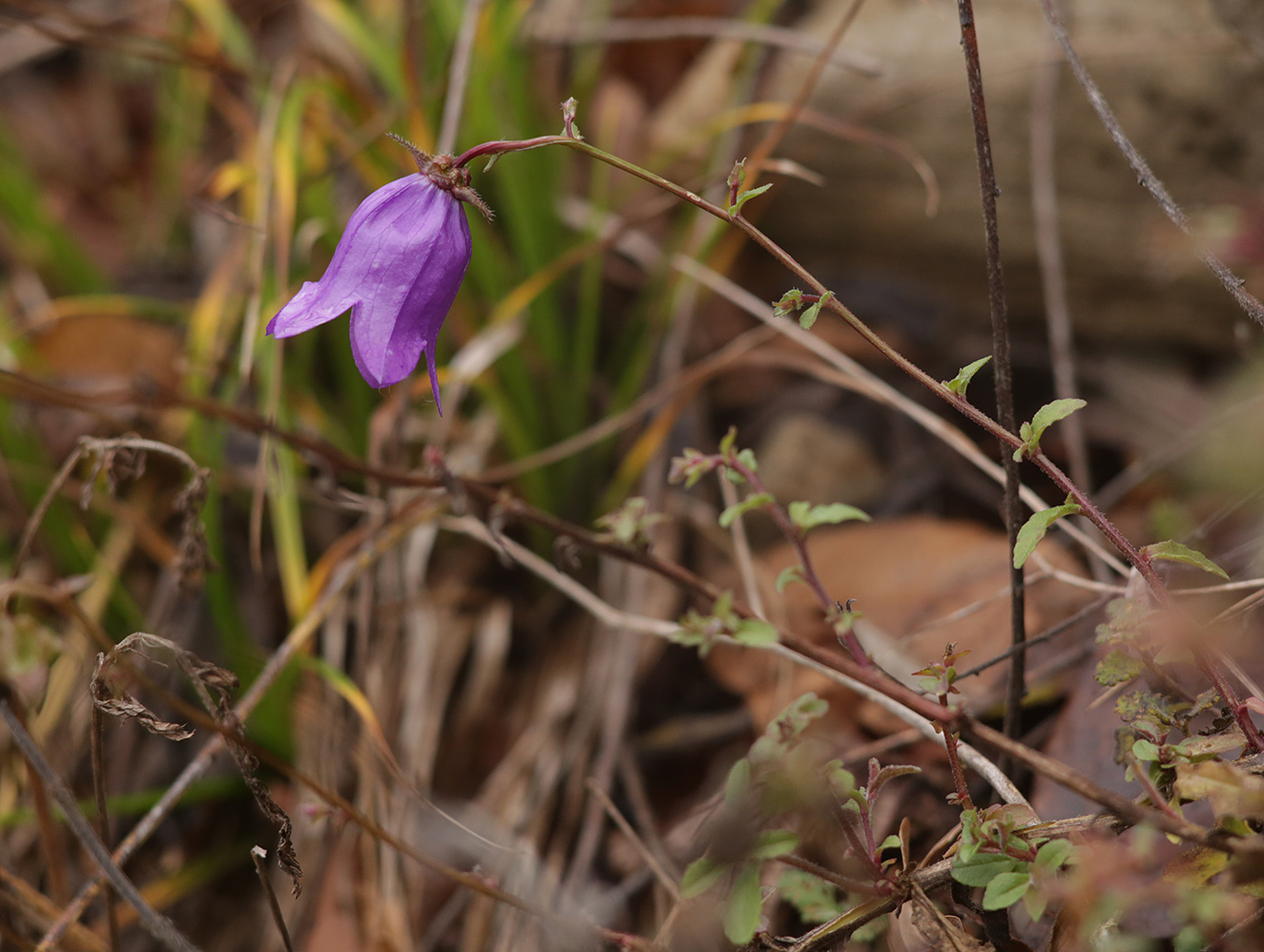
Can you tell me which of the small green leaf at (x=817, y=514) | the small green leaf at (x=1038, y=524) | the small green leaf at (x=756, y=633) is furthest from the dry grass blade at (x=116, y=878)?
the small green leaf at (x=1038, y=524)

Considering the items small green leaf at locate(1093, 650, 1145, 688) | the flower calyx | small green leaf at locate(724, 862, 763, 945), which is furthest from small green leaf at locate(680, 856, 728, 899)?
the flower calyx

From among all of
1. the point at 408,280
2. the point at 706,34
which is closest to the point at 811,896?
the point at 408,280

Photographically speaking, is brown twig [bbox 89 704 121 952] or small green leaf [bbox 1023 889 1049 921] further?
brown twig [bbox 89 704 121 952]

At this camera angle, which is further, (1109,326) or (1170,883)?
(1109,326)

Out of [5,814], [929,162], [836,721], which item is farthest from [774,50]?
[5,814]

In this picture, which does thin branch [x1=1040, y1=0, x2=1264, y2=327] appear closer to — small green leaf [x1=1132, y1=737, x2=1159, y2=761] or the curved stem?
the curved stem

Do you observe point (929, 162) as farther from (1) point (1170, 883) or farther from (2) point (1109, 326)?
(1) point (1170, 883)
